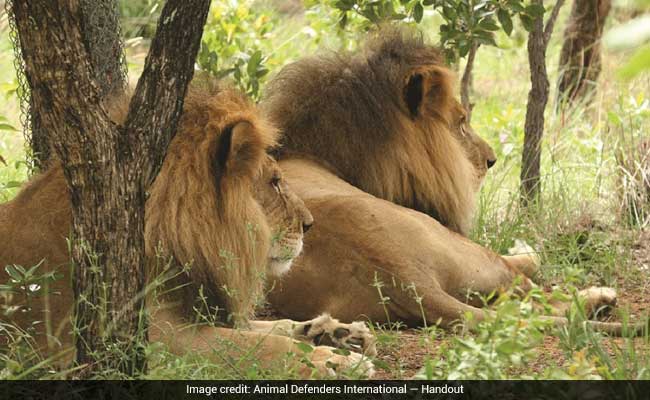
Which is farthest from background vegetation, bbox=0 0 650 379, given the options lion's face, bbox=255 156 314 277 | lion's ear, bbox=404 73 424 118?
lion's ear, bbox=404 73 424 118

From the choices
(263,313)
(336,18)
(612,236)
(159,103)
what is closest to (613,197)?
(612,236)

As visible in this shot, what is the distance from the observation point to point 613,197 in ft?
20.5

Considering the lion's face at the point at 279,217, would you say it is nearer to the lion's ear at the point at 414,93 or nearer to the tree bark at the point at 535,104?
the lion's ear at the point at 414,93

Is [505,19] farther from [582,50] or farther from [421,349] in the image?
[582,50]

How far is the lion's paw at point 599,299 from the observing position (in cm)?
455

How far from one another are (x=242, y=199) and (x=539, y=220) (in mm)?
2597

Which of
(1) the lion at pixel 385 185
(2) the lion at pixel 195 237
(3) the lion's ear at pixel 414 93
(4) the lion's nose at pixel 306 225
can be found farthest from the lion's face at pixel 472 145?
(2) the lion at pixel 195 237

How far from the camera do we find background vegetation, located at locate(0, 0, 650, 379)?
2986 mm

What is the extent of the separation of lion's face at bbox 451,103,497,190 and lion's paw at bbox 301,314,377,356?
5.33 ft

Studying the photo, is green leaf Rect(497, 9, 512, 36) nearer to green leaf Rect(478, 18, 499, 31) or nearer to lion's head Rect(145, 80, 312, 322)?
green leaf Rect(478, 18, 499, 31)

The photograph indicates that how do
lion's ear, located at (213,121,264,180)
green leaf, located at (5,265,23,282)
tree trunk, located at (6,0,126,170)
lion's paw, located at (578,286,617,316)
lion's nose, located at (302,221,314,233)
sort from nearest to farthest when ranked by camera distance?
green leaf, located at (5,265,23,282) < lion's ear, located at (213,121,264,180) < lion's nose, located at (302,221,314,233) < lion's paw, located at (578,286,617,316) < tree trunk, located at (6,0,126,170)

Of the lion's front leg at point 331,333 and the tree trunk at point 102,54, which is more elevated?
the tree trunk at point 102,54

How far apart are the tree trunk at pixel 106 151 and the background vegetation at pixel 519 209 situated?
13 centimetres

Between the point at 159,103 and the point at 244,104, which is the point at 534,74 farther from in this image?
the point at 159,103
